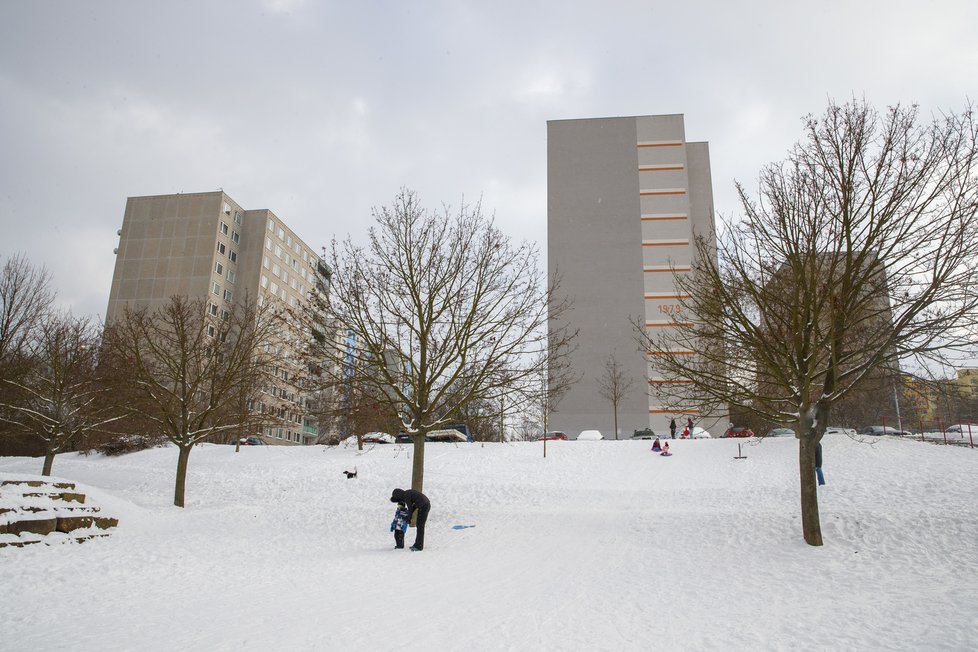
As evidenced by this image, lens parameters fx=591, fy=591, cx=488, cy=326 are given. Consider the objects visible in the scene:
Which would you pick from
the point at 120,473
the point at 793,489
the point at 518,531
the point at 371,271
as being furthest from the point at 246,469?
the point at 793,489

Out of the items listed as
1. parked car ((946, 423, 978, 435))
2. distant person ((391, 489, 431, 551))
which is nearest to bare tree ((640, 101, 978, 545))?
distant person ((391, 489, 431, 551))

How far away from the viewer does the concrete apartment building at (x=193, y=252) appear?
6900 centimetres

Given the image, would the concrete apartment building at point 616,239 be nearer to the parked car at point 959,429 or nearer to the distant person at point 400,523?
the parked car at point 959,429

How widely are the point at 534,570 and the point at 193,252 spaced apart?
7063 centimetres

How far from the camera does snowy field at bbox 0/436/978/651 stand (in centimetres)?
618

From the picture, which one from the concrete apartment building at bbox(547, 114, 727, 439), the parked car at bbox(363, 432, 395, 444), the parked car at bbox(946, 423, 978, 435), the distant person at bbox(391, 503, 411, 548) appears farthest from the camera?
the concrete apartment building at bbox(547, 114, 727, 439)

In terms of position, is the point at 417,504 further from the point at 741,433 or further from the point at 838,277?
the point at 741,433

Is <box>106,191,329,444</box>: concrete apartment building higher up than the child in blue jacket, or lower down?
higher up

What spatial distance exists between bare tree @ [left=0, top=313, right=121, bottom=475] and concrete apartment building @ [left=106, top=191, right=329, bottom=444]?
44.2 metres

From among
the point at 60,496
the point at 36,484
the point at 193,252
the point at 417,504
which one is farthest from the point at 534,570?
the point at 193,252

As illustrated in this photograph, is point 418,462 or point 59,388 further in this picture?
point 59,388

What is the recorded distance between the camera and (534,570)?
9969 millimetres

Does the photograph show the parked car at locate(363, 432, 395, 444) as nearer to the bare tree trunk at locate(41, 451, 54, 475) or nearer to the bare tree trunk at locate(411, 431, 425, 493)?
the bare tree trunk at locate(41, 451, 54, 475)

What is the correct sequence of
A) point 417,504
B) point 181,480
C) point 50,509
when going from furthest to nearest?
point 181,480, point 417,504, point 50,509
